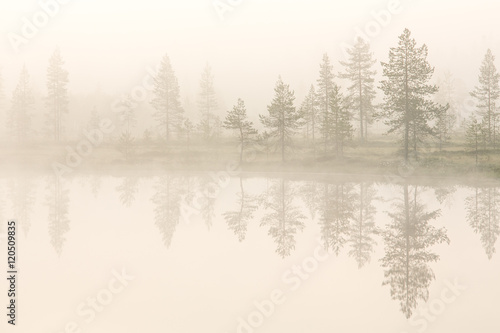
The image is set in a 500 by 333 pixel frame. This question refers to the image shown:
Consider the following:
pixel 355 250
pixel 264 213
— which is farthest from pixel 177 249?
pixel 264 213

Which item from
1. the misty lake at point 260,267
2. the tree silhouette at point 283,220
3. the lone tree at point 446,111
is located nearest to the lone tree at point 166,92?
the lone tree at point 446,111

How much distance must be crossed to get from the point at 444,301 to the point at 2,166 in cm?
5985

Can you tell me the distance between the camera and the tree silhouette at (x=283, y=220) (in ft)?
45.8

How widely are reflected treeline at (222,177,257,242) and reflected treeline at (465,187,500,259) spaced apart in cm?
803

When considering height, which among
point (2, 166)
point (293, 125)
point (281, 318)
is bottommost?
point (281, 318)

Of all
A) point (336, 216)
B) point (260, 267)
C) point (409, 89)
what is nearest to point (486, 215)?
point (336, 216)

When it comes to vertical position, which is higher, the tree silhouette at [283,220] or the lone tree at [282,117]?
the lone tree at [282,117]

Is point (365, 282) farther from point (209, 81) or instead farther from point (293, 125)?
point (209, 81)

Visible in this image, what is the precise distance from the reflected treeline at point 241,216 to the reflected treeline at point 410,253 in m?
5.04

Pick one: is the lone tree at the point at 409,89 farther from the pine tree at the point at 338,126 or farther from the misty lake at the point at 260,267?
the misty lake at the point at 260,267

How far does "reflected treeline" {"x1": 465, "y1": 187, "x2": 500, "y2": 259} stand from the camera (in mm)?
14145

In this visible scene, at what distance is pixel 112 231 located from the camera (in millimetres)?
15547

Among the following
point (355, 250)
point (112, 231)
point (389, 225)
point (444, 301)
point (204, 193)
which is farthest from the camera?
point (204, 193)

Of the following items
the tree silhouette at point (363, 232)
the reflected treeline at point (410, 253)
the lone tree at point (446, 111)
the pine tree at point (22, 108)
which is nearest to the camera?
the reflected treeline at point (410, 253)
